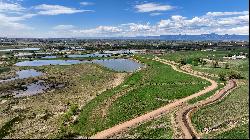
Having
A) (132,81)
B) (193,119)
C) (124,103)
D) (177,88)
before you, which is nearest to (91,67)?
(132,81)

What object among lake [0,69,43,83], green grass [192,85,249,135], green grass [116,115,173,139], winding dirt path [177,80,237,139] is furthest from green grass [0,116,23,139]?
lake [0,69,43,83]

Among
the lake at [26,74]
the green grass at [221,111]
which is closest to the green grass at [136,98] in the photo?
the green grass at [221,111]

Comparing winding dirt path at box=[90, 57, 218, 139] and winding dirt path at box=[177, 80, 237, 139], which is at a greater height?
winding dirt path at box=[177, 80, 237, 139]

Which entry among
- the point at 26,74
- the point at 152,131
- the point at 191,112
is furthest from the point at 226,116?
the point at 26,74

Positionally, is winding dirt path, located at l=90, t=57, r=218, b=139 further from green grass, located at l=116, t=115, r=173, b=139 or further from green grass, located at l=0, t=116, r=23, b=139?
green grass, located at l=0, t=116, r=23, b=139

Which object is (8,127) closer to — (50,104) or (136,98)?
(50,104)

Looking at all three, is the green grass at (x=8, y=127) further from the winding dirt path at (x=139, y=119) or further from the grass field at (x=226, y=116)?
the grass field at (x=226, y=116)
